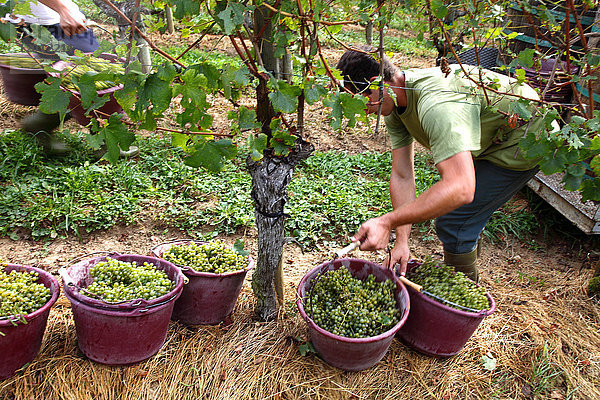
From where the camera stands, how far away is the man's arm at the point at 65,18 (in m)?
3.57

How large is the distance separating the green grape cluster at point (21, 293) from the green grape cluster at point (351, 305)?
1308mm

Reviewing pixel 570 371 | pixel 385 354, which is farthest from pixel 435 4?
pixel 570 371

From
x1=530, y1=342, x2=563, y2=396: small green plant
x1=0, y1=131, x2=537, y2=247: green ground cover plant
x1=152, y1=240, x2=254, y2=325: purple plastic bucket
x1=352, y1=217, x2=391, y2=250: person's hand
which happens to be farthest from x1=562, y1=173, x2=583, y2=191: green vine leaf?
x1=0, y1=131, x2=537, y2=247: green ground cover plant

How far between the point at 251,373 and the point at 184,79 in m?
1.54

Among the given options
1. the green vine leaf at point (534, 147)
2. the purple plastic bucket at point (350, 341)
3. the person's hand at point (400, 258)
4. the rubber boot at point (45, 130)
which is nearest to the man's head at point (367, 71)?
the green vine leaf at point (534, 147)

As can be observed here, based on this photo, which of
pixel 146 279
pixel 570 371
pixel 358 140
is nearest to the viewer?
pixel 146 279

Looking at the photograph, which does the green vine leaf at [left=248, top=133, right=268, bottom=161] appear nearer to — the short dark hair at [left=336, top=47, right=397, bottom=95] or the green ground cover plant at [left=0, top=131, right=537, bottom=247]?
the short dark hair at [left=336, top=47, right=397, bottom=95]

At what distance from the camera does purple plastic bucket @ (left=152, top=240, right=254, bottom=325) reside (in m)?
2.42

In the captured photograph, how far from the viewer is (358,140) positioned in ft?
18.7

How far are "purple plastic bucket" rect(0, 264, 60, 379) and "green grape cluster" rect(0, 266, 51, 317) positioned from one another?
5 cm

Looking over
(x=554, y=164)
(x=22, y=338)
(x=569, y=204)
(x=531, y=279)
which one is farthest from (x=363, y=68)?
(x=569, y=204)

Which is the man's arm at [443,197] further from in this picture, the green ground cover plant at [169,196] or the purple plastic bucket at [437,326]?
the green ground cover plant at [169,196]

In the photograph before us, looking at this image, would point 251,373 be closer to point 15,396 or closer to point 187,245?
point 187,245

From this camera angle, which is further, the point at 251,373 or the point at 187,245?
the point at 187,245
